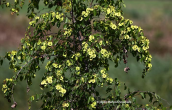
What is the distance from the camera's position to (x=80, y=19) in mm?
2418

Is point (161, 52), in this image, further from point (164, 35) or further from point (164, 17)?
point (164, 17)

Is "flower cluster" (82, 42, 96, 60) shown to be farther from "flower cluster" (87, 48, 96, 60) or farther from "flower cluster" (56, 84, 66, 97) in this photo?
"flower cluster" (56, 84, 66, 97)

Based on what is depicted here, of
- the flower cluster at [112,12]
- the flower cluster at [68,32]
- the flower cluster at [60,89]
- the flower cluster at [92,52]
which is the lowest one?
the flower cluster at [60,89]

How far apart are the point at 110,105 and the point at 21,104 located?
3731mm

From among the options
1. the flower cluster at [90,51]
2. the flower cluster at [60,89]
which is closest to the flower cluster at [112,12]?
the flower cluster at [90,51]

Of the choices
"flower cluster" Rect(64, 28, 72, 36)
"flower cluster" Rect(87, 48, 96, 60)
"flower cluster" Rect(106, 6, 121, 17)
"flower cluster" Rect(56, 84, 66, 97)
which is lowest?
"flower cluster" Rect(56, 84, 66, 97)

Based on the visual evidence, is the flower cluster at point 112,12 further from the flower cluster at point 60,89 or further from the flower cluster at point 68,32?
the flower cluster at point 60,89

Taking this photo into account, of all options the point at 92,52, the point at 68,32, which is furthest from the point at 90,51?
the point at 68,32

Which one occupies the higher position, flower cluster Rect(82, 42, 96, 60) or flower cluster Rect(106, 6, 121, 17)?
flower cluster Rect(106, 6, 121, 17)

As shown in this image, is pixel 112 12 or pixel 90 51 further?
pixel 112 12

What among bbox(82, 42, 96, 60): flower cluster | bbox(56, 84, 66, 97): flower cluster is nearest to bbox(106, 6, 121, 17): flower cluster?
bbox(82, 42, 96, 60): flower cluster

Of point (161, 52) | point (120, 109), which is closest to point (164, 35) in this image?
point (161, 52)

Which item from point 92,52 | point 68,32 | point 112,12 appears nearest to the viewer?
point 92,52

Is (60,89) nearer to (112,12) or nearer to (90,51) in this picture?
(90,51)
